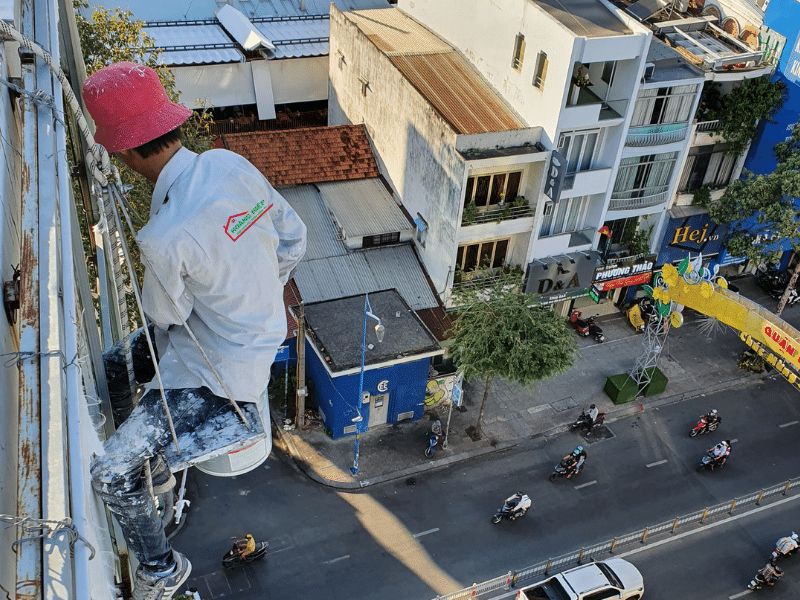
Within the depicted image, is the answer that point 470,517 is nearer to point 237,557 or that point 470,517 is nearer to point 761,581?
point 237,557

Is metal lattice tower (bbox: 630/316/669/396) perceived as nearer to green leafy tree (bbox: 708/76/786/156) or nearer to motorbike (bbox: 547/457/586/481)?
motorbike (bbox: 547/457/586/481)

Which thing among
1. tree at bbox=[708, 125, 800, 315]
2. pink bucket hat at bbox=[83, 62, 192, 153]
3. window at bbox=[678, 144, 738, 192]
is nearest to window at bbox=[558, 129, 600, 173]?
window at bbox=[678, 144, 738, 192]

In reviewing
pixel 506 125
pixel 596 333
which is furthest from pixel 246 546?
pixel 596 333

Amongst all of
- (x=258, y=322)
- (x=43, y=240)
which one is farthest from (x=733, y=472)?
(x=43, y=240)

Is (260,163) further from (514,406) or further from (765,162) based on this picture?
(765,162)

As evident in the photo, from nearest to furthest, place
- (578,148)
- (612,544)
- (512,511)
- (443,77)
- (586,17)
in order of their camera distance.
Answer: (612,544), (512,511), (586,17), (578,148), (443,77)
